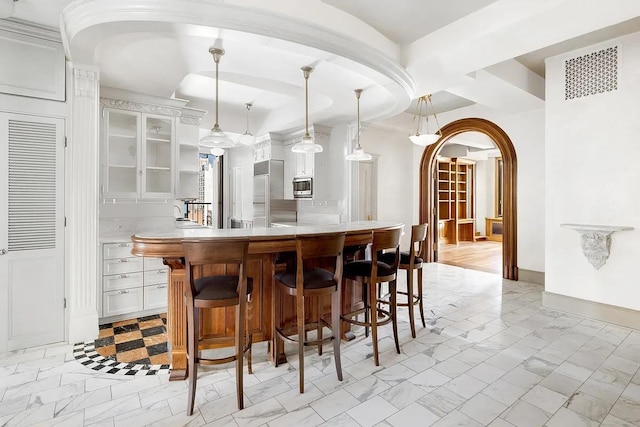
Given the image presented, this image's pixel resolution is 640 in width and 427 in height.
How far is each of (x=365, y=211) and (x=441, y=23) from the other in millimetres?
3794

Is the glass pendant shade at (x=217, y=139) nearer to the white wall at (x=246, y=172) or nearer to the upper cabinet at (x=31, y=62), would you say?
the upper cabinet at (x=31, y=62)

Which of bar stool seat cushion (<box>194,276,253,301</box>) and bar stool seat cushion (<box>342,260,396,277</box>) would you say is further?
bar stool seat cushion (<box>342,260,396,277</box>)

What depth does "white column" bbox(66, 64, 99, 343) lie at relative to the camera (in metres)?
3.00

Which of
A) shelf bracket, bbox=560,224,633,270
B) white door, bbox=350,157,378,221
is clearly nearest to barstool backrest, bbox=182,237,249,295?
shelf bracket, bbox=560,224,633,270

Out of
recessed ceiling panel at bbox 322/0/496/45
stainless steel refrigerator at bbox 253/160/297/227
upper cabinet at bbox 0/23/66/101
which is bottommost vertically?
stainless steel refrigerator at bbox 253/160/297/227

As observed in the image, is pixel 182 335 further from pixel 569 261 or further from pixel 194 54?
pixel 569 261

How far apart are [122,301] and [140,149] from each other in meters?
1.77

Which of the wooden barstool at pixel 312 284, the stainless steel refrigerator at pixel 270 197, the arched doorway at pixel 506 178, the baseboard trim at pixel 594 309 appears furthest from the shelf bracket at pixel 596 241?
the stainless steel refrigerator at pixel 270 197

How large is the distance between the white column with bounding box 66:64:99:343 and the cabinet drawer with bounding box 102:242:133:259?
1.19 feet

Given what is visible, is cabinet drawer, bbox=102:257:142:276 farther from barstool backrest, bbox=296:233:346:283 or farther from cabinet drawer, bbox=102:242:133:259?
barstool backrest, bbox=296:233:346:283

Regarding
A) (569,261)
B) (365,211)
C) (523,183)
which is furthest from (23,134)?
(523,183)

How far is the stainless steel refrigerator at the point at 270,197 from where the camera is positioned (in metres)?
6.27

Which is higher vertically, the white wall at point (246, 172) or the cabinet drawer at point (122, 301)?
the white wall at point (246, 172)

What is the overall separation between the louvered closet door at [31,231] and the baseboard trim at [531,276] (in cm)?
623
